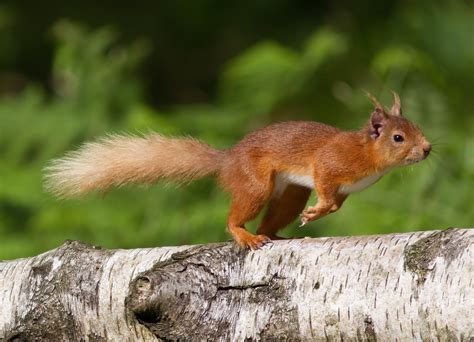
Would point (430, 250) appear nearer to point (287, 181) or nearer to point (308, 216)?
point (308, 216)

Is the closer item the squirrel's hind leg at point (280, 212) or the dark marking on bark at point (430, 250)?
the dark marking on bark at point (430, 250)

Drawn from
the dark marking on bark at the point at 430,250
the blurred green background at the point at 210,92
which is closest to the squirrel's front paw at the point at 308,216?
the blurred green background at the point at 210,92

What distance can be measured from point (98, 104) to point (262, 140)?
3.19m

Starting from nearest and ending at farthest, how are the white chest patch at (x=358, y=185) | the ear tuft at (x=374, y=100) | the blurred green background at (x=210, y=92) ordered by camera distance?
1. the ear tuft at (x=374, y=100)
2. the white chest patch at (x=358, y=185)
3. the blurred green background at (x=210, y=92)

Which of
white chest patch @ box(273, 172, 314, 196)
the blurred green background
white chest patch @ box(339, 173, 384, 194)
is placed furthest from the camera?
the blurred green background

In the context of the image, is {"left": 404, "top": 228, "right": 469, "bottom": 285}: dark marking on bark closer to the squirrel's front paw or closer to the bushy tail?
the squirrel's front paw

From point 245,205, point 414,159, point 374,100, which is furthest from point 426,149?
point 245,205

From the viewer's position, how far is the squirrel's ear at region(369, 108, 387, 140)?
10.6ft

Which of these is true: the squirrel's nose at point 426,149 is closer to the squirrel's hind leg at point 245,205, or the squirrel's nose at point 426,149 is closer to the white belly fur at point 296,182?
the white belly fur at point 296,182

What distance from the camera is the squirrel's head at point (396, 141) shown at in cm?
323

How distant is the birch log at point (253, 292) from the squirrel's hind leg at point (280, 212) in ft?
1.68

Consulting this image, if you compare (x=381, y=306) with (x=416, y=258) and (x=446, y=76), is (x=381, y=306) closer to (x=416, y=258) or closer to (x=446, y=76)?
(x=416, y=258)

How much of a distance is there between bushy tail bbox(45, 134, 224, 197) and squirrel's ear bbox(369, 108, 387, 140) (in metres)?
0.48

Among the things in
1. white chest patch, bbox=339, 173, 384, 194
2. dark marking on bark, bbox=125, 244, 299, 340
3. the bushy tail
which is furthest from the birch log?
white chest patch, bbox=339, 173, 384, 194
